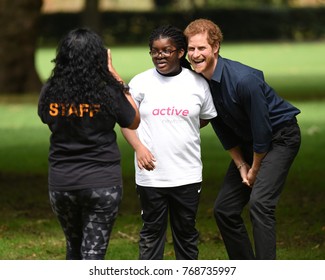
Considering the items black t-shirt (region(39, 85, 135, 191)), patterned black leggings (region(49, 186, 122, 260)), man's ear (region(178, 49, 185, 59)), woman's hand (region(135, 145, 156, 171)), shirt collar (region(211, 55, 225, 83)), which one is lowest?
patterned black leggings (region(49, 186, 122, 260))

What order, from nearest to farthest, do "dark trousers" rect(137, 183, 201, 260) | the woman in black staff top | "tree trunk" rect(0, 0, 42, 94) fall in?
the woman in black staff top
"dark trousers" rect(137, 183, 201, 260)
"tree trunk" rect(0, 0, 42, 94)

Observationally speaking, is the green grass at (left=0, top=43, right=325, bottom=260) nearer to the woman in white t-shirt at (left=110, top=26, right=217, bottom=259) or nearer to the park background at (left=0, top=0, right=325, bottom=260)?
the park background at (left=0, top=0, right=325, bottom=260)

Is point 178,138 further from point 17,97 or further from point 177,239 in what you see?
point 17,97

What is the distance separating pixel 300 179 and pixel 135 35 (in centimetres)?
4412

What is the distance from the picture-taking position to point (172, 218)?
25.3 ft

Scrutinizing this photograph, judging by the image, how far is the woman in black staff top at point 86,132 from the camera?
21.7ft

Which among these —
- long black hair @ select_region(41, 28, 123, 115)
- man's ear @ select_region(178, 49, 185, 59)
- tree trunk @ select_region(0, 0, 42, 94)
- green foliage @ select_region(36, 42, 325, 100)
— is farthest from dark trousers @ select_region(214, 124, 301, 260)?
tree trunk @ select_region(0, 0, 42, 94)

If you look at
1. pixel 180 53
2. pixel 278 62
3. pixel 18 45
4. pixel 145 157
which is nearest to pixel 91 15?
pixel 278 62

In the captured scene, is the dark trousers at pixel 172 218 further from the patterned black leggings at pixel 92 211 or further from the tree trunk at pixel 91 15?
the tree trunk at pixel 91 15

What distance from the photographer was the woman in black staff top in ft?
21.7

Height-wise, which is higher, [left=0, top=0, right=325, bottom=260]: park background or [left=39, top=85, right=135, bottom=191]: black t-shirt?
[left=39, top=85, right=135, bottom=191]: black t-shirt

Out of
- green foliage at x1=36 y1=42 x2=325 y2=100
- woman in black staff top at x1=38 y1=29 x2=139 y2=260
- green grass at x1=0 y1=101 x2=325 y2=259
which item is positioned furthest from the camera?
green foliage at x1=36 y1=42 x2=325 y2=100

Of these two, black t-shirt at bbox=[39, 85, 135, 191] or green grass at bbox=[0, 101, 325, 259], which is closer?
black t-shirt at bbox=[39, 85, 135, 191]

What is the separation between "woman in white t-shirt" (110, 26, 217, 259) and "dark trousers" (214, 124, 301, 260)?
0.33 m
